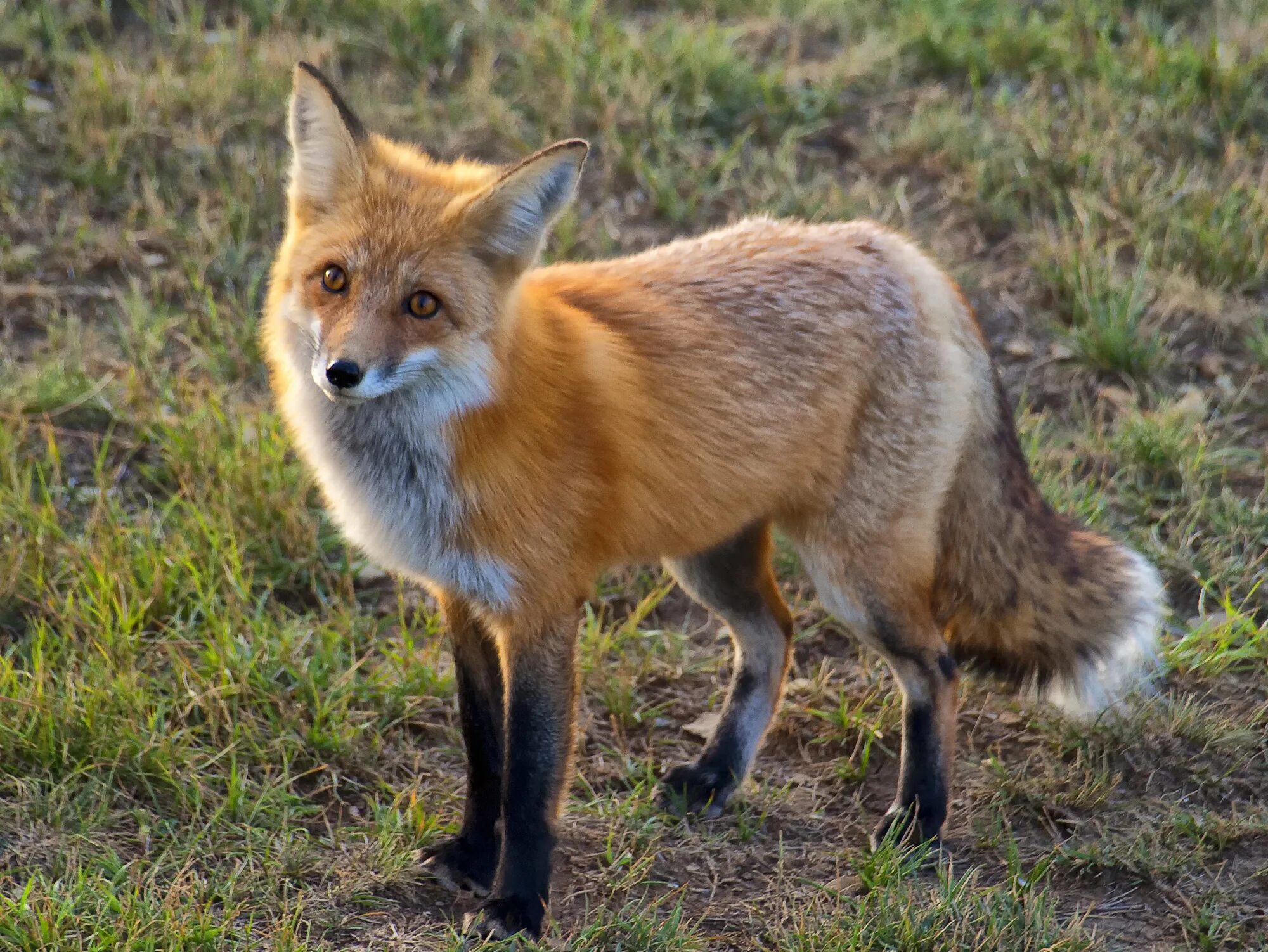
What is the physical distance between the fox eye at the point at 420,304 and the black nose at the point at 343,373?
22 cm

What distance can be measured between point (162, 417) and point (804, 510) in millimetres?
2320

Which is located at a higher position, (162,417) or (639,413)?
(639,413)

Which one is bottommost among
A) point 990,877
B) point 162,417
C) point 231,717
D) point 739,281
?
point 990,877

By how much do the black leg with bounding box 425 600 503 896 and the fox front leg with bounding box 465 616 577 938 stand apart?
22 centimetres

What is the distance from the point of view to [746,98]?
631 centimetres

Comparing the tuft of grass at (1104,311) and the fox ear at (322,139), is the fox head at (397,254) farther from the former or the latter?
the tuft of grass at (1104,311)

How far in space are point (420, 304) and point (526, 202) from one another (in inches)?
12.6

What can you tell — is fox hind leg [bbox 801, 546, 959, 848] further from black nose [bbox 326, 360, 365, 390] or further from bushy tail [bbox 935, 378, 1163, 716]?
black nose [bbox 326, 360, 365, 390]

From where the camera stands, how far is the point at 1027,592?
3582mm

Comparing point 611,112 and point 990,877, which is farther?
point 611,112

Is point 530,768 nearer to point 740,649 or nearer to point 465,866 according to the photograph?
point 465,866

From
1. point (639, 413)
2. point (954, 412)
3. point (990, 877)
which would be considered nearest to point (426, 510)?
point (639, 413)

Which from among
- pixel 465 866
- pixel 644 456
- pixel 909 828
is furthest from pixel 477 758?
pixel 909 828

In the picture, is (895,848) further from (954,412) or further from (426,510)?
(426,510)
